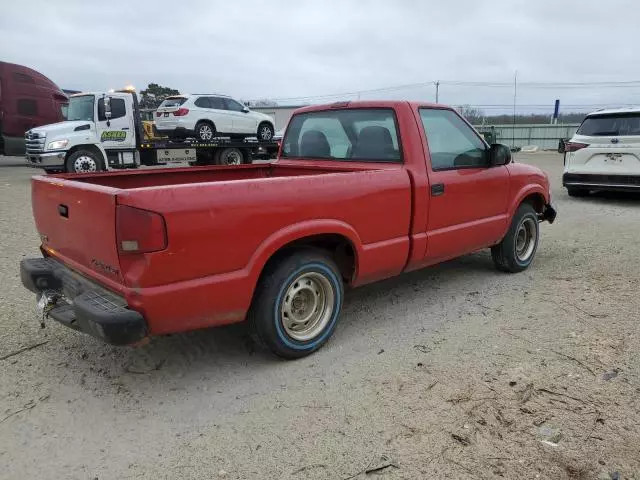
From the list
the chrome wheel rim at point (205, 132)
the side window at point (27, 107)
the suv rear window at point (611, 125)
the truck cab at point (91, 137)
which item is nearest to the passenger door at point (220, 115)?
the chrome wheel rim at point (205, 132)

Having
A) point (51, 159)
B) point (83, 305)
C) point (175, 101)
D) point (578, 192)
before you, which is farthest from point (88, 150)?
point (578, 192)

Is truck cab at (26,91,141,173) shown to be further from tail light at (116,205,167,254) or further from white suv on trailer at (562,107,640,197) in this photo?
tail light at (116,205,167,254)

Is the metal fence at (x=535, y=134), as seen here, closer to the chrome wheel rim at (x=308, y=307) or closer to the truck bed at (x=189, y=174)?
the truck bed at (x=189, y=174)

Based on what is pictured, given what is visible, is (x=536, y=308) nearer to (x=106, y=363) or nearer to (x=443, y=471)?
(x=443, y=471)

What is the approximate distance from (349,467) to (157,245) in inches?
57.7

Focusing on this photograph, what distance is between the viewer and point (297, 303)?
354 centimetres

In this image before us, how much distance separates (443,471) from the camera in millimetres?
2357

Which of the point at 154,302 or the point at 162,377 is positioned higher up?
the point at 154,302

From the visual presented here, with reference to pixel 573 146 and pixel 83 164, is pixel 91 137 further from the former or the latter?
pixel 573 146

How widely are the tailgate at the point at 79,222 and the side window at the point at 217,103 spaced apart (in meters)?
14.3

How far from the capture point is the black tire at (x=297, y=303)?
321 centimetres

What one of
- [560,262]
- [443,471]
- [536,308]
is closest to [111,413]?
[443,471]

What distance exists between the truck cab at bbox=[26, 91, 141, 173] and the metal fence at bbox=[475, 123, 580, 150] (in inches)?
942

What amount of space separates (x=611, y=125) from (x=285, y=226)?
8.98 metres
